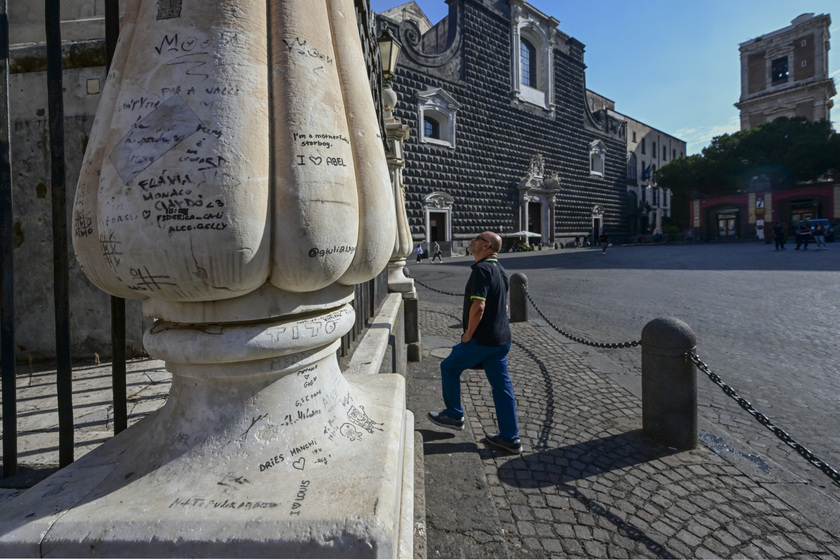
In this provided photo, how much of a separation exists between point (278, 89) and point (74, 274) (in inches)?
144

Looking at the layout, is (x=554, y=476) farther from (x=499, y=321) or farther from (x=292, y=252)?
(x=292, y=252)

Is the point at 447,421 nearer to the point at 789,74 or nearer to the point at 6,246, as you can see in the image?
the point at 6,246

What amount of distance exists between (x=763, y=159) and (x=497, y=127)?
2486cm

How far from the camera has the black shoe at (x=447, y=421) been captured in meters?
3.21

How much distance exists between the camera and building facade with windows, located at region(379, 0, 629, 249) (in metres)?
21.0

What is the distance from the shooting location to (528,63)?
28375mm

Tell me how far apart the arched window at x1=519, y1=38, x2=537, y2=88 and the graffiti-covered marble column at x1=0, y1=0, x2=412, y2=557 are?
99.1 feet

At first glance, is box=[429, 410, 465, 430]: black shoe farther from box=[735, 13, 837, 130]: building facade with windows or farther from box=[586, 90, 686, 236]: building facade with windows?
box=[735, 13, 837, 130]: building facade with windows

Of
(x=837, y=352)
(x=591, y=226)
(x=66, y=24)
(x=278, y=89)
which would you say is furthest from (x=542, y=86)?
(x=278, y=89)

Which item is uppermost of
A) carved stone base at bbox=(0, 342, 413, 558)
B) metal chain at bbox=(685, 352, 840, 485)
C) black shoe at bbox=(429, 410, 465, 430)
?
carved stone base at bbox=(0, 342, 413, 558)

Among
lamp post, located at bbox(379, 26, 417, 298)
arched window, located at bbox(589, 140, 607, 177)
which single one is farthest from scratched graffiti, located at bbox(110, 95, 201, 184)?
arched window, located at bbox(589, 140, 607, 177)

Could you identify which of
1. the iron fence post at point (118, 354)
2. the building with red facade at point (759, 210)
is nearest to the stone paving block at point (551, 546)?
the iron fence post at point (118, 354)

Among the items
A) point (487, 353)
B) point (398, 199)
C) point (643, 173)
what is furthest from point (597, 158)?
point (487, 353)

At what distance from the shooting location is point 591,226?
33.4 m
